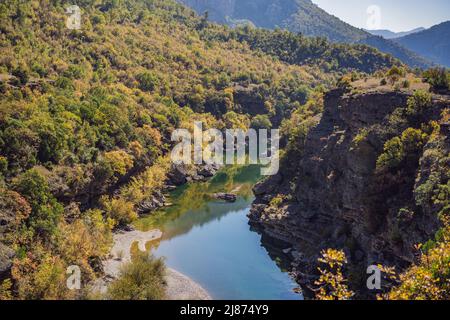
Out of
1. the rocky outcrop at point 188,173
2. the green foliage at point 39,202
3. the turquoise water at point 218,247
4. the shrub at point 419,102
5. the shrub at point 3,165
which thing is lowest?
the turquoise water at point 218,247

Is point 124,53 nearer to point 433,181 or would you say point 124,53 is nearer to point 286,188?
point 286,188

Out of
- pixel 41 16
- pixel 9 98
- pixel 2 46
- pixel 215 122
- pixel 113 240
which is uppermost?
pixel 41 16

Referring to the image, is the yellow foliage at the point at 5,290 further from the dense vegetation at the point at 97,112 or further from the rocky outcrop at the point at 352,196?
the rocky outcrop at the point at 352,196

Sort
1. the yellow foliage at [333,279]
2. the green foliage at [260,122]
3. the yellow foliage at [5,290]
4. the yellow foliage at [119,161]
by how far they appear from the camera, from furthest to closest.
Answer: the green foliage at [260,122] → the yellow foliage at [119,161] → the yellow foliage at [5,290] → the yellow foliage at [333,279]

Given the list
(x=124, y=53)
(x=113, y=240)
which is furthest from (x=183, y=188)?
(x=124, y=53)

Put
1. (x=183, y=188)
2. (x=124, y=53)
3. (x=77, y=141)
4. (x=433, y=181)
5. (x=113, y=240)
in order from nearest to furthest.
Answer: (x=433, y=181)
(x=113, y=240)
(x=77, y=141)
(x=183, y=188)
(x=124, y=53)

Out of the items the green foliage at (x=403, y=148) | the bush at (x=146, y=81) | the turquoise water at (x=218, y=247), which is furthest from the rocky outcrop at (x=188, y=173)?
the green foliage at (x=403, y=148)

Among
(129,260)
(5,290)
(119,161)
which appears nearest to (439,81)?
(129,260)
